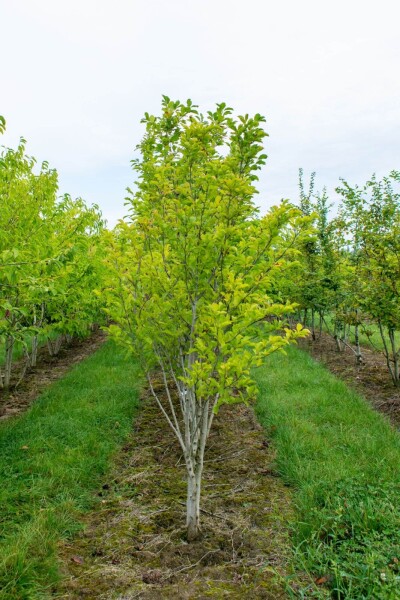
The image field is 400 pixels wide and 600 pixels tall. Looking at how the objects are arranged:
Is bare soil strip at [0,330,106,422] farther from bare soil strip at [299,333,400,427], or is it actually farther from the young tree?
bare soil strip at [299,333,400,427]

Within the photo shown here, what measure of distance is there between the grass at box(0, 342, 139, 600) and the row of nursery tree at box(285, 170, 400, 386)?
133 inches

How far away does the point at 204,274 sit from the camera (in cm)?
312

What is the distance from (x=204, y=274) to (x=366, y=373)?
6236 millimetres

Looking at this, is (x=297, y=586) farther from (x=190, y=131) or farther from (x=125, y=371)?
(x=125, y=371)

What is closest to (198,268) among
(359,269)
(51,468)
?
(51,468)

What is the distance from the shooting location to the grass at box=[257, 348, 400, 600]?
Answer: 8.08 ft

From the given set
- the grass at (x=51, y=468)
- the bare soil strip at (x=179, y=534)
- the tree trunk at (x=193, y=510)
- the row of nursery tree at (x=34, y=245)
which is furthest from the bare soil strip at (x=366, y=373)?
the row of nursery tree at (x=34, y=245)

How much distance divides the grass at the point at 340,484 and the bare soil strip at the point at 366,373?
57cm

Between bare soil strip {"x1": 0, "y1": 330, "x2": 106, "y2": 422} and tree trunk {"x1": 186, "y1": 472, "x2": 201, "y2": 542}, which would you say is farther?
bare soil strip {"x1": 0, "y1": 330, "x2": 106, "y2": 422}

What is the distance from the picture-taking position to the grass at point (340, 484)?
8.08 ft

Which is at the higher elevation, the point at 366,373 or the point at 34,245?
the point at 34,245

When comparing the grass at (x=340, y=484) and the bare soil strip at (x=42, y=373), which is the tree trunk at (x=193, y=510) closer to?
the grass at (x=340, y=484)

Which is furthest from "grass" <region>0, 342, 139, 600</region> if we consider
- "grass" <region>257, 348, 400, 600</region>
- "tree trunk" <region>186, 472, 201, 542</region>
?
"grass" <region>257, 348, 400, 600</region>

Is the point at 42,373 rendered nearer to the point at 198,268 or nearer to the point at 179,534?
the point at 179,534
